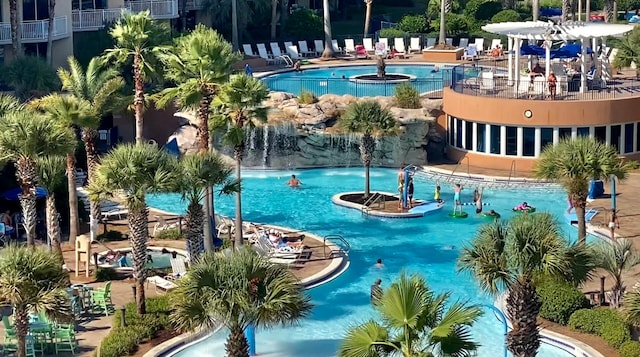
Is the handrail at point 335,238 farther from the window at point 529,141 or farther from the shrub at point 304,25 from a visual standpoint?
the shrub at point 304,25

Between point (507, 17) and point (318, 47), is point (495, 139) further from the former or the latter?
point (507, 17)

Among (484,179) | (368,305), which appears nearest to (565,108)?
(484,179)

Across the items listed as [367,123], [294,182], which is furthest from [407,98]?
[367,123]

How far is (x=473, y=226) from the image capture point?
117 feet

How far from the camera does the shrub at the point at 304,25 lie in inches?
2611

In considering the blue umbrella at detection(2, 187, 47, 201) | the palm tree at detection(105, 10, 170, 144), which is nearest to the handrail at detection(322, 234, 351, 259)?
the palm tree at detection(105, 10, 170, 144)

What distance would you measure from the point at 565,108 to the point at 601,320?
56.7ft

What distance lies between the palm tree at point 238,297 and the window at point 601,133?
78.7 feet

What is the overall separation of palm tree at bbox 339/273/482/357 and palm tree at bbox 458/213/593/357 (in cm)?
313

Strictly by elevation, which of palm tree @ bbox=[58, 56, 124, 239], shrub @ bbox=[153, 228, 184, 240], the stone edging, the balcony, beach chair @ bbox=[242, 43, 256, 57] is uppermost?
the balcony

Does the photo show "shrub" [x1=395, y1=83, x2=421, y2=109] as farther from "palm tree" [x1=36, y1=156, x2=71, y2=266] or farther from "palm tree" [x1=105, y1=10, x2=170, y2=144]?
"palm tree" [x1=36, y1=156, x2=71, y2=266]

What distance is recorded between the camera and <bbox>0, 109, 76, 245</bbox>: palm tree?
89.7 ft

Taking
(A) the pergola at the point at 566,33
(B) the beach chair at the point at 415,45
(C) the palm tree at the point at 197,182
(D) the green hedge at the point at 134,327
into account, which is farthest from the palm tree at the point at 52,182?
(B) the beach chair at the point at 415,45

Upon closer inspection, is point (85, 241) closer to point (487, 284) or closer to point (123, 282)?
point (123, 282)
